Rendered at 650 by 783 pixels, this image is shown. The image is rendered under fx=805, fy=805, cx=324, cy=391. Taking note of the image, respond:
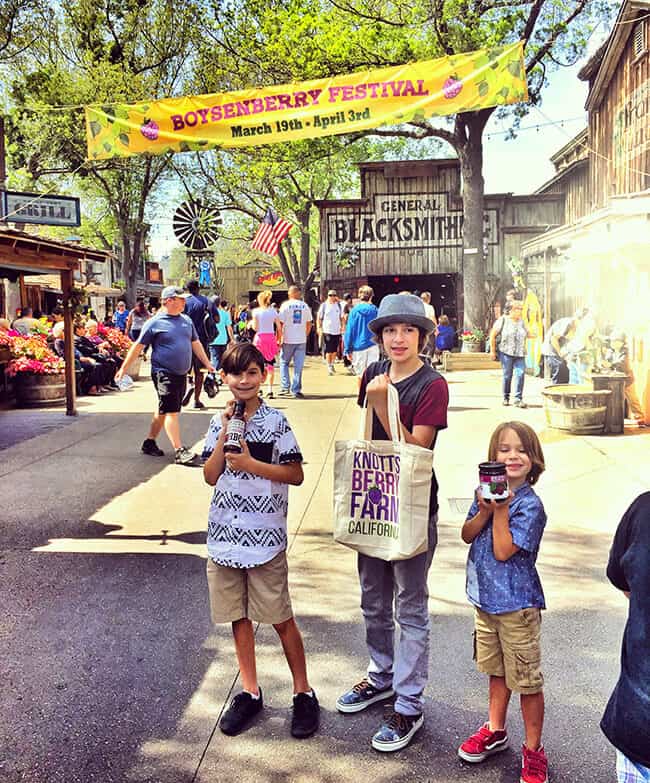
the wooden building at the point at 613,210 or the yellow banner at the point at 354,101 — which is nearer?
the yellow banner at the point at 354,101

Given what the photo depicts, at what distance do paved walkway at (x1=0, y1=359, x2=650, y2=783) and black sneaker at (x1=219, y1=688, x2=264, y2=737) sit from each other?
0.14 ft

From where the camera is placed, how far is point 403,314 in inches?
127

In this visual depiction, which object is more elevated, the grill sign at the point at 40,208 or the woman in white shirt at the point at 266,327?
the grill sign at the point at 40,208

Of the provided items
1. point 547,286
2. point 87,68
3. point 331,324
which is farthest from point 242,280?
point 547,286

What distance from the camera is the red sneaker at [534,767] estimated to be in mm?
2816

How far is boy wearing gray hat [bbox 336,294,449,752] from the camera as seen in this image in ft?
10.2

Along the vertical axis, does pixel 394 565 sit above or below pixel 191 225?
below

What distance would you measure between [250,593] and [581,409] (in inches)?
284

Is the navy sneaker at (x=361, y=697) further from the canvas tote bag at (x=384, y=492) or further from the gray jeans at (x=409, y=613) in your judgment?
the canvas tote bag at (x=384, y=492)

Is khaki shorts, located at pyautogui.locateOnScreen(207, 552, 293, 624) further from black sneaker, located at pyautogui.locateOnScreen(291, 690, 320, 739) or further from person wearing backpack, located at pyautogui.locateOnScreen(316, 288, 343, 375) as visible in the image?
person wearing backpack, located at pyautogui.locateOnScreen(316, 288, 343, 375)

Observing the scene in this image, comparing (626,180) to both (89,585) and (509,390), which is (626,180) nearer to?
(509,390)

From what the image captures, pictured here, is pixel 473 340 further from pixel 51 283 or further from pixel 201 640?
pixel 51 283

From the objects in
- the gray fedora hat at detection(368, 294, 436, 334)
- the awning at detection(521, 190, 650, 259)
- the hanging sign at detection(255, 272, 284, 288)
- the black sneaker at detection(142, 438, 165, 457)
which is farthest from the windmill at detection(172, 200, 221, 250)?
the hanging sign at detection(255, 272, 284, 288)

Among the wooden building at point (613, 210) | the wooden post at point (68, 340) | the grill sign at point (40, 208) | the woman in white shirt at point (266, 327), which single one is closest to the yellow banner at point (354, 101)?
the grill sign at point (40, 208)
